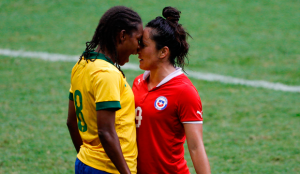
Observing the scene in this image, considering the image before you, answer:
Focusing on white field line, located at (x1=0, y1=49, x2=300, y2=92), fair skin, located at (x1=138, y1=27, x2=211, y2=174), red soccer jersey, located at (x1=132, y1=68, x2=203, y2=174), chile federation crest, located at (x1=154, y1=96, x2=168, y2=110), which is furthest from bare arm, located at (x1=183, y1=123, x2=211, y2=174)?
white field line, located at (x1=0, y1=49, x2=300, y2=92)

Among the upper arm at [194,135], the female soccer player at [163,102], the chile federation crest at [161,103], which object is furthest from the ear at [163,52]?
the upper arm at [194,135]

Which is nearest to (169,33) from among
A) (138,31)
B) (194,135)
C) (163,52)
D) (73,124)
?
(163,52)

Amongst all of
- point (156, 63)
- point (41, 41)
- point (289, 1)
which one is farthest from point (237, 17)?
point (156, 63)

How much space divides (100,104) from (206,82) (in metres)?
6.95

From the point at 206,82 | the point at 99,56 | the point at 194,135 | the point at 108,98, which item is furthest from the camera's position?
the point at 206,82

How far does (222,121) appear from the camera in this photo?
23.7 feet

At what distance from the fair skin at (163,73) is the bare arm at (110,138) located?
60 cm

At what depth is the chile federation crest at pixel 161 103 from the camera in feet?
10.3

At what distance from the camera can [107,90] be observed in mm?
2619

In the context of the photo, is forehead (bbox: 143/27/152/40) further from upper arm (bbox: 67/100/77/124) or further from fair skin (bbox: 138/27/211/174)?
upper arm (bbox: 67/100/77/124)

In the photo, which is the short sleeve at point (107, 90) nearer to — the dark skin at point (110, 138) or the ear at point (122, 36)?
the dark skin at point (110, 138)

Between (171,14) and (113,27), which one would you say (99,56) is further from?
(171,14)

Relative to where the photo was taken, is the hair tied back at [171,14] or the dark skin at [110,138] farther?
the hair tied back at [171,14]

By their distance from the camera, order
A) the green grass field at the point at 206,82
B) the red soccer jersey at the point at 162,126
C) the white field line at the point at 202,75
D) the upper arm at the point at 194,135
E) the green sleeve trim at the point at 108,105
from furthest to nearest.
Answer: the white field line at the point at 202,75
the green grass field at the point at 206,82
the red soccer jersey at the point at 162,126
the upper arm at the point at 194,135
the green sleeve trim at the point at 108,105
